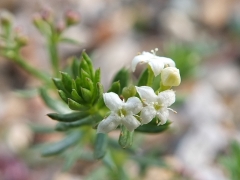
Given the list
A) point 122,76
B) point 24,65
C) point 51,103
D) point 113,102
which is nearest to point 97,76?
point 113,102

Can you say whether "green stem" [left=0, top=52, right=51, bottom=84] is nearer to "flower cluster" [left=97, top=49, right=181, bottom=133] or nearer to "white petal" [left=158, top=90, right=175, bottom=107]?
"flower cluster" [left=97, top=49, right=181, bottom=133]

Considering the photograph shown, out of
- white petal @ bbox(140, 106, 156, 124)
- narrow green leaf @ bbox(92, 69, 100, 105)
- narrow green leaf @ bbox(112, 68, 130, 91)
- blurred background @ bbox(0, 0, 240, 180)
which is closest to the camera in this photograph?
white petal @ bbox(140, 106, 156, 124)

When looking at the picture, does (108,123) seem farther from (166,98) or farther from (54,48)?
(54,48)

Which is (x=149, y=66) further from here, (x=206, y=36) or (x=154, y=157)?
(x=206, y=36)

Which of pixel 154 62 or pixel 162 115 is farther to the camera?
pixel 154 62

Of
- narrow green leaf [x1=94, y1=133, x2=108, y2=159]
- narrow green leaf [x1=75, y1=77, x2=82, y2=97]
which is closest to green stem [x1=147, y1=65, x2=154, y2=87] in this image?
narrow green leaf [x1=75, y1=77, x2=82, y2=97]

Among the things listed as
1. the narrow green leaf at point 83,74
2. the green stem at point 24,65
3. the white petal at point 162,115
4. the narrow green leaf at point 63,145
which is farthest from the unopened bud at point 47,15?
the white petal at point 162,115
